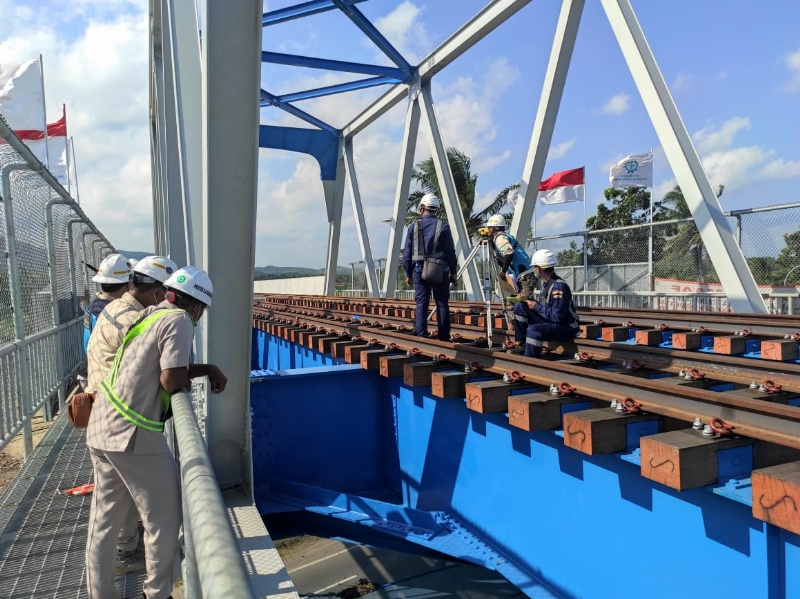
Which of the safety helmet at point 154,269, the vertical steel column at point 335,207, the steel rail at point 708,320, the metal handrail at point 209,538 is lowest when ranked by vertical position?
the steel rail at point 708,320

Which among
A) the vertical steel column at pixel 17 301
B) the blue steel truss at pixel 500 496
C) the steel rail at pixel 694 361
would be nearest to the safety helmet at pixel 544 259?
the steel rail at pixel 694 361

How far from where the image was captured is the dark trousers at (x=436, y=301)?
6.66m

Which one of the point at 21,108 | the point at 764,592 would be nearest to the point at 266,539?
the point at 764,592

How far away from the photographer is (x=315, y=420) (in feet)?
17.9

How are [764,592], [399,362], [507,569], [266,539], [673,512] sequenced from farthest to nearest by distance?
[399,362] < [507,569] < [266,539] < [673,512] < [764,592]

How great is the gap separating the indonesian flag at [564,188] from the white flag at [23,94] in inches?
670

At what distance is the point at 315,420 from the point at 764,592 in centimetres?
386

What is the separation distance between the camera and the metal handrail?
1.04m

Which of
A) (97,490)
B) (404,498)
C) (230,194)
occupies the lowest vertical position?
(404,498)

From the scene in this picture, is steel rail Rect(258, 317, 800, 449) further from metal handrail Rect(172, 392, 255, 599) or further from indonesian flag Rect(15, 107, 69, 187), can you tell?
indonesian flag Rect(15, 107, 69, 187)

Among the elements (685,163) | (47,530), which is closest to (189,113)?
(47,530)

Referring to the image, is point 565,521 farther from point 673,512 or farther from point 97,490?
point 97,490

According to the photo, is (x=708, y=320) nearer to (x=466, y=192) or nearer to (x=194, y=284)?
(x=194, y=284)

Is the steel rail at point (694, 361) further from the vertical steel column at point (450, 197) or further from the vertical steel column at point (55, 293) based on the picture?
the vertical steel column at point (450, 197)
